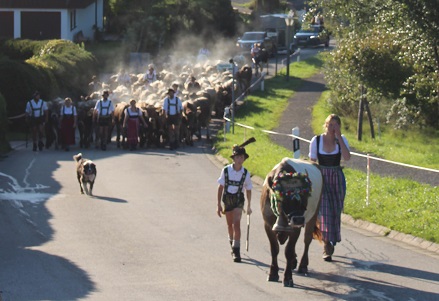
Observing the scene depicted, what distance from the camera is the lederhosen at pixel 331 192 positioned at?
529 inches

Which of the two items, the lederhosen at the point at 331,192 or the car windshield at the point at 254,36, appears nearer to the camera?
the lederhosen at the point at 331,192

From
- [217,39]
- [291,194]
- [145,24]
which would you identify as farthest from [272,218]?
[217,39]

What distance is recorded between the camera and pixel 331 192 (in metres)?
13.5

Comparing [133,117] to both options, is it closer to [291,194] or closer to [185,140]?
[185,140]

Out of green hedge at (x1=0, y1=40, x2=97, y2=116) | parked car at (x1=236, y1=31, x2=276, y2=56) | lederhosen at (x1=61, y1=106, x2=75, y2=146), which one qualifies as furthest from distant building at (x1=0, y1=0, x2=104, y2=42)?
lederhosen at (x1=61, y1=106, x2=75, y2=146)

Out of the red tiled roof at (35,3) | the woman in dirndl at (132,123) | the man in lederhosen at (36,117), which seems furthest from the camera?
the red tiled roof at (35,3)

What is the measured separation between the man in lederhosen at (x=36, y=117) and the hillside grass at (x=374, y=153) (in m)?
5.14

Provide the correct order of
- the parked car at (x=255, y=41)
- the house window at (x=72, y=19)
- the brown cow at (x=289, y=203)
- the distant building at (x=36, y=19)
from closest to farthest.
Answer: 1. the brown cow at (x=289, y=203)
2. the distant building at (x=36, y=19)
3. the house window at (x=72, y=19)
4. the parked car at (x=255, y=41)

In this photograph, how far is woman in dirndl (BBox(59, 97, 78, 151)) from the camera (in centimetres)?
2825

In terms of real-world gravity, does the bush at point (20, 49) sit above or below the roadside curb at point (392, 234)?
above

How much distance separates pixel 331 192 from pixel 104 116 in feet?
52.5

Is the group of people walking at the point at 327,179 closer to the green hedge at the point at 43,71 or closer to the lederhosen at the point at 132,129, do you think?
the lederhosen at the point at 132,129

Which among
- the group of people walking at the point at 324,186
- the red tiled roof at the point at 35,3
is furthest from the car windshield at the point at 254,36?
the group of people walking at the point at 324,186

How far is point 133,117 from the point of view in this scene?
93.8 ft
